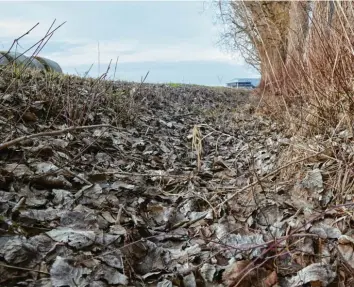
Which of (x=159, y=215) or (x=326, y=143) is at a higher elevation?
(x=326, y=143)

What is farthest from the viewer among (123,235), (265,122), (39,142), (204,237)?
(265,122)

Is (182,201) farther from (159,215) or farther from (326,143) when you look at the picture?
(326,143)

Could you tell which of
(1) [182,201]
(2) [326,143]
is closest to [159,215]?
(1) [182,201]

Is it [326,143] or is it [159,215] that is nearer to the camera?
[159,215]

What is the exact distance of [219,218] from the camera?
68.0 inches

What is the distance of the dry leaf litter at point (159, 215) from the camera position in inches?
48.4

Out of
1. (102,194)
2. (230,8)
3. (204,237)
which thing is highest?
(230,8)

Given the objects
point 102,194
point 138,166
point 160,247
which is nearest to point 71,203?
point 102,194

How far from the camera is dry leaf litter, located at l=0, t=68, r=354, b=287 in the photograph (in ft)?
4.03

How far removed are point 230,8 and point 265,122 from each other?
4985 millimetres

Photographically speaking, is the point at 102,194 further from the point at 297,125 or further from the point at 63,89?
the point at 63,89

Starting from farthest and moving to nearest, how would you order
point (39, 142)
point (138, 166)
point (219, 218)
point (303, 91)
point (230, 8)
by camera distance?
1. point (230, 8)
2. point (303, 91)
3. point (138, 166)
4. point (39, 142)
5. point (219, 218)

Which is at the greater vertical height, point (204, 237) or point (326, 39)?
point (326, 39)

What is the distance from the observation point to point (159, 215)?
5.82 ft
